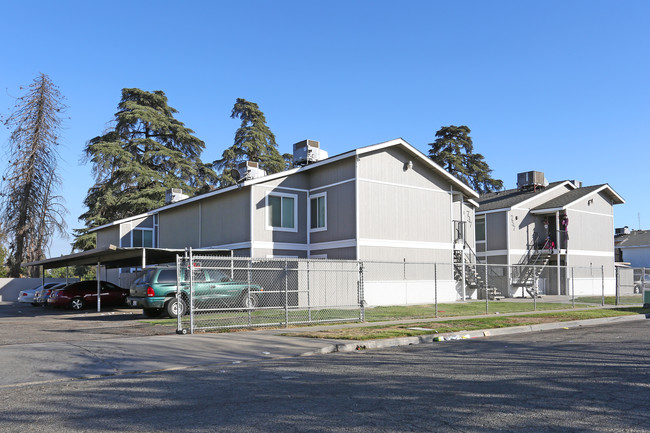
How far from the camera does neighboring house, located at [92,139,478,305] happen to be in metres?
25.0

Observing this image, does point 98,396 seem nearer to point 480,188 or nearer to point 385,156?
point 385,156

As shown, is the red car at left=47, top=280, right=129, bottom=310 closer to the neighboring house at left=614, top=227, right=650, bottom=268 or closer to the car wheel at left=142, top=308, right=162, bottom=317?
the car wheel at left=142, top=308, right=162, bottom=317

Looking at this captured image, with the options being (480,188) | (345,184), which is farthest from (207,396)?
(480,188)

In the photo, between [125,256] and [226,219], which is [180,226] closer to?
[226,219]

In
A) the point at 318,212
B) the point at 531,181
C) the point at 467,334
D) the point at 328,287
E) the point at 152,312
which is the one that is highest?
the point at 531,181

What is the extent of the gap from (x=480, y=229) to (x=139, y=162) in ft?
87.7

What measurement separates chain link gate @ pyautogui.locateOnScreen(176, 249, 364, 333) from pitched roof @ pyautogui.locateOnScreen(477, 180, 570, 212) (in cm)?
1747

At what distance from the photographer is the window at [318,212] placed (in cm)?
2630

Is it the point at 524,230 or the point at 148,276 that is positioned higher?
the point at 524,230

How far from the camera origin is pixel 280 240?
25844mm

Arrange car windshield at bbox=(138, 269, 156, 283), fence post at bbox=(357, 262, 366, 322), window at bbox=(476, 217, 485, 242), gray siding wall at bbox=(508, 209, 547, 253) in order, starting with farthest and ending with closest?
1. window at bbox=(476, 217, 485, 242)
2. gray siding wall at bbox=(508, 209, 547, 253)
3. car windshield at bbox=(138, 269, 156, 283)
4. fence post at bbox=(357, 262, 366, 322)

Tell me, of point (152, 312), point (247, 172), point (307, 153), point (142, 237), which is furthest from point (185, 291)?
point (142, 237)

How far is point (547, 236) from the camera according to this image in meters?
37.1

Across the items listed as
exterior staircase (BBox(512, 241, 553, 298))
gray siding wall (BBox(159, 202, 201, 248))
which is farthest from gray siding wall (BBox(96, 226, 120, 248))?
exterior staircase (BBox(512, 241, 553, 298))
